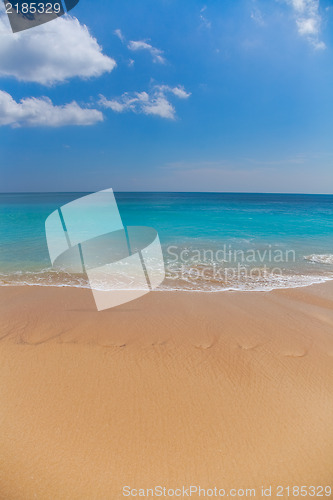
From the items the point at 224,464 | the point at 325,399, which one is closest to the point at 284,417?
the point at 325,399

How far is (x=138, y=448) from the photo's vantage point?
226cm

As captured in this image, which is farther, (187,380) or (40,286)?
(40,286)

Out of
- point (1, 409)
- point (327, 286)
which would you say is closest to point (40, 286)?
Result: point (1, 409)

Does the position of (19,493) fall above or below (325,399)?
below

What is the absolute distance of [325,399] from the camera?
2.81 meters

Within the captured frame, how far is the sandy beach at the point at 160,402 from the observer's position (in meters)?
2.09

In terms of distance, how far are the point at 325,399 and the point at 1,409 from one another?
377 cm

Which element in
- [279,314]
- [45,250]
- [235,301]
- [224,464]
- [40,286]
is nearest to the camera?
[224,464]

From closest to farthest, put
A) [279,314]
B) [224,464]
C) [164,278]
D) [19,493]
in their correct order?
[19,493] → [224,464] → [279,314] → [164,278]

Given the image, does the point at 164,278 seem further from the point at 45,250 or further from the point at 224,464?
the point at 45,250

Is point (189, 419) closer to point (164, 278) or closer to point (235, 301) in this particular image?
point (235, 301)

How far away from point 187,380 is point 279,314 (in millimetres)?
2800

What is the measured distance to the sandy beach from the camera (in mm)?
2092

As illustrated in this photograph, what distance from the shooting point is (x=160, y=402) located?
2.73 meters
